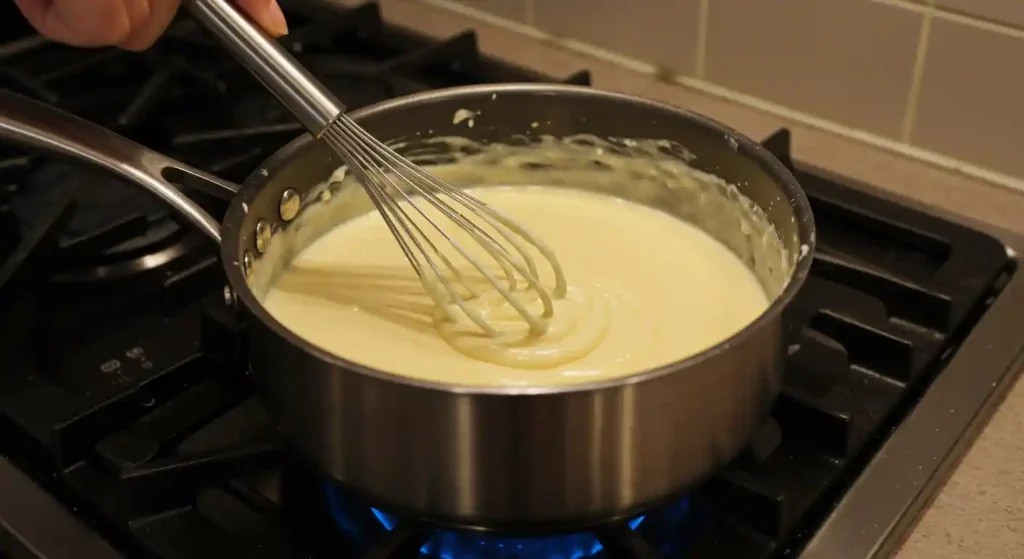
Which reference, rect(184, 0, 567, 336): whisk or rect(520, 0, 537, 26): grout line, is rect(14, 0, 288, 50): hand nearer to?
rect(184, 0, 567, 336): whisk

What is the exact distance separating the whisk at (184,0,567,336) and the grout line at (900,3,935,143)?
311mm

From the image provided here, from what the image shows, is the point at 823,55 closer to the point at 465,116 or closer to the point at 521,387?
the point at 465,116

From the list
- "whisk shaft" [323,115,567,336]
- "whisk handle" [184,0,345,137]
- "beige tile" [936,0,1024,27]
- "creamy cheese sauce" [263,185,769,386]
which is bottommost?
"creamy cheese sauce" [263,185,769,386]

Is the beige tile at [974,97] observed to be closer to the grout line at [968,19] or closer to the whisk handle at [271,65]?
the grout line at [968,19]

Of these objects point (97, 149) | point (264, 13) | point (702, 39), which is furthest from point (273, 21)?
point (702, 39)

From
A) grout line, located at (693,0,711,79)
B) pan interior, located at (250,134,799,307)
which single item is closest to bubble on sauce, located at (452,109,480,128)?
pan interior, located at (250,134,799,307)

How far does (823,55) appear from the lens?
0.79m

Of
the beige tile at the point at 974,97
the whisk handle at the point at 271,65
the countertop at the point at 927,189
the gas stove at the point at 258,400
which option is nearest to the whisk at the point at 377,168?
the whisk handle at the point at 271,65

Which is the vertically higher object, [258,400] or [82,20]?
[82,20]

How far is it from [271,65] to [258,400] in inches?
6.7

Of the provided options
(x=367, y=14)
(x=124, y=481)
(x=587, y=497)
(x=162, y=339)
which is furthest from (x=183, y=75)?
(x=587, y=497)

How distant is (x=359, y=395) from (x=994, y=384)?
0.34m

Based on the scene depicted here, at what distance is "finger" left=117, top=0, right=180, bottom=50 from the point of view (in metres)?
0.55

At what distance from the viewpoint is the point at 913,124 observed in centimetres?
77
